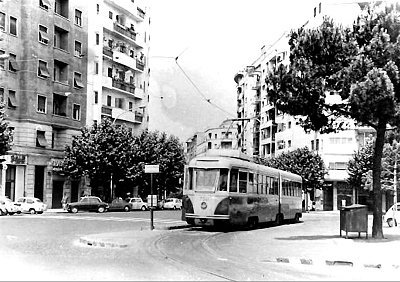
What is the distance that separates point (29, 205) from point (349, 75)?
99.2ft

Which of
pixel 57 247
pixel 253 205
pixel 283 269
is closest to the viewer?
pixel 283 269

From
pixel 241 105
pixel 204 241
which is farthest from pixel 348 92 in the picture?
pixel 241 105

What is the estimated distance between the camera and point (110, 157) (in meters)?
52.5

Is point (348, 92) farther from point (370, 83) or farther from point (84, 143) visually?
point (84, 143)

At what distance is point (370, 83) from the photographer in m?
18.7

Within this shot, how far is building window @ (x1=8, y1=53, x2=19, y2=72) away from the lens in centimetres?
4369

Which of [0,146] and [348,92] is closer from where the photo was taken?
[348,92]

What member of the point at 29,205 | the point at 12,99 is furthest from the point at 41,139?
the point at 29,205

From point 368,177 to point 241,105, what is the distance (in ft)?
196

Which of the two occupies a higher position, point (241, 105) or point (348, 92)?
point (241, 105)

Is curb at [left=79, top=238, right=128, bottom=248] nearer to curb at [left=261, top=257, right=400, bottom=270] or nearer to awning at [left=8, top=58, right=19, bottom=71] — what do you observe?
curb at [left=261, top=257, right=400, bottom=270]

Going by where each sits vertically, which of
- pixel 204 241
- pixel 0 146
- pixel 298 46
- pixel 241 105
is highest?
pixel 241 105

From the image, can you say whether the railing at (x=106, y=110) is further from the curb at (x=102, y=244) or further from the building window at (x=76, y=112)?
→ the curb at (x=102, y=244)

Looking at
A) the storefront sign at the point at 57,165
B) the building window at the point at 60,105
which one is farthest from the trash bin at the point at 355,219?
the building window at the point at 60,105
